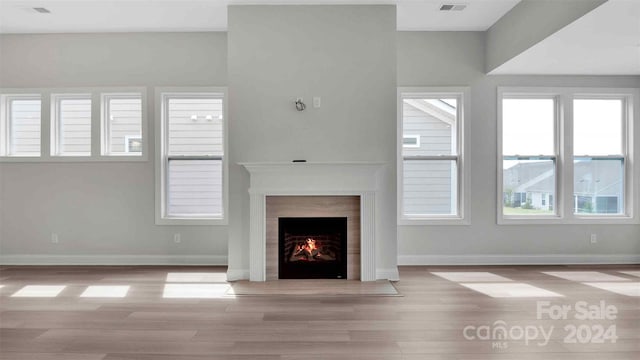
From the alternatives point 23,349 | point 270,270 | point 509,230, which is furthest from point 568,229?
point 23,349

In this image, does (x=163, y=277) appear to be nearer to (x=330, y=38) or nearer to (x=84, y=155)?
(x=84, y=155)

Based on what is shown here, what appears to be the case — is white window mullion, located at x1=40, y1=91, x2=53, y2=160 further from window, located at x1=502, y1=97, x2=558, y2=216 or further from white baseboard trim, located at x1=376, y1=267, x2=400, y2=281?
window, located at x1=502, y1=97, x2=558, y2=216

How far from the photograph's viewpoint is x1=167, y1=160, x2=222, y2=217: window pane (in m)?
5.59

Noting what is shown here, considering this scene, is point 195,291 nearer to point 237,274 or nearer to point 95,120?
point 237,274

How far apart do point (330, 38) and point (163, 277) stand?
3188mm

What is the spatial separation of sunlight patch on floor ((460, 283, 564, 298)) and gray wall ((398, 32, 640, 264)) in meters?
1.11

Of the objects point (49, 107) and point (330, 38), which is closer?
point (330, 38)

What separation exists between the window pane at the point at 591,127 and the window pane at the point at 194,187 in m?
4.76

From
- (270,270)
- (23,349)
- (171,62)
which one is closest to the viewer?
(23,349)

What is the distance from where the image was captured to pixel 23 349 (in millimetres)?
2713

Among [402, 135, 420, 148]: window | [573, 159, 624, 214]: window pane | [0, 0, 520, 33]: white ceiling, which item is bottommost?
[573, 159, 624, 214]: window pane

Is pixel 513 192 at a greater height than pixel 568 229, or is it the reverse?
pixel 513 192

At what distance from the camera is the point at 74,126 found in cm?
563

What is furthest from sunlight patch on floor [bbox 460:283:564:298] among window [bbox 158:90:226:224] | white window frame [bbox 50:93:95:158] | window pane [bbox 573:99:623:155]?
white window frame [bbox 50:93:95:158]
